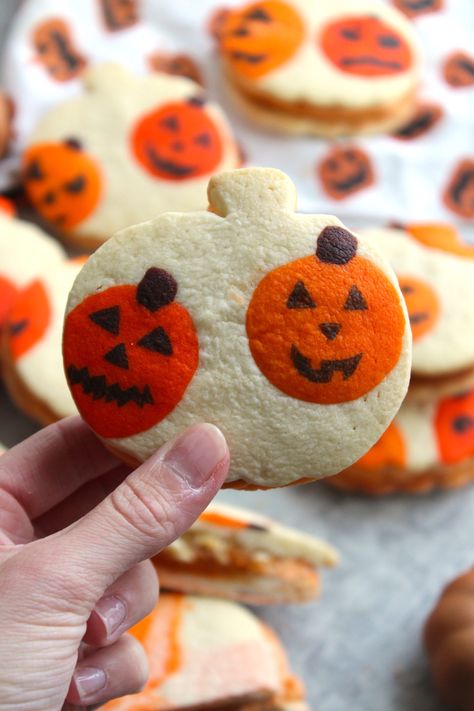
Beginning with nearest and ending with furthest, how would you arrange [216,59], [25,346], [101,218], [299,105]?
[25,346] → [101,218] → [299,105] → [216,59]

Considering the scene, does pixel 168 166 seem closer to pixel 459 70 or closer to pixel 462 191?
pixel 462 191

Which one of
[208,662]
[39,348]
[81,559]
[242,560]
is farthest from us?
[39,348]

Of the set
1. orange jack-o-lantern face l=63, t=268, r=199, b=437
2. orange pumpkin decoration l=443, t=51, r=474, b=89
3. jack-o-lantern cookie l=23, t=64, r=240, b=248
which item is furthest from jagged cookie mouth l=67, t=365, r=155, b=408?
orange pumpkin decoration l=443, t=51, r=474, b=89

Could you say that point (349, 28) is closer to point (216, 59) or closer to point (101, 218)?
point (216, 59)

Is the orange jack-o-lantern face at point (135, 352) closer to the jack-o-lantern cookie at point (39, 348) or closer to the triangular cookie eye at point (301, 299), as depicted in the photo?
the triangular cookie eye at point (301, 299)

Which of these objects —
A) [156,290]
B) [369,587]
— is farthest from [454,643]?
[156,290]

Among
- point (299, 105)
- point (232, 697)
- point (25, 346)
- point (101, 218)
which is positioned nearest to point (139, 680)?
point (232, 697)
